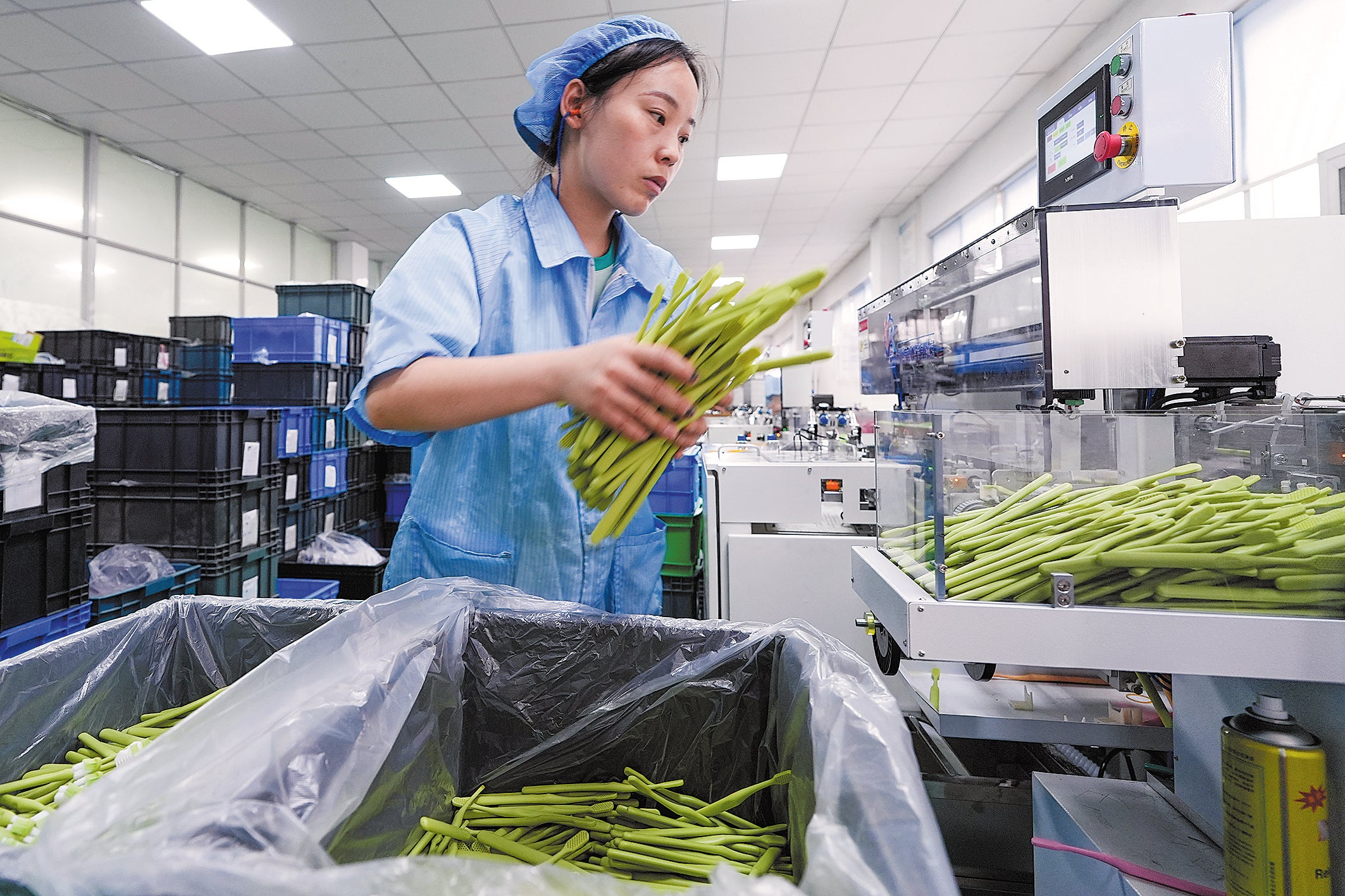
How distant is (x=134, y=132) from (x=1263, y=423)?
6.83 m

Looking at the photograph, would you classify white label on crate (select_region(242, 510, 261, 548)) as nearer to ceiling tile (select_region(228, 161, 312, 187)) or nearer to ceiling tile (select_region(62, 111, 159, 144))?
ceiling tile (select_region(62, 111, 159, 144))

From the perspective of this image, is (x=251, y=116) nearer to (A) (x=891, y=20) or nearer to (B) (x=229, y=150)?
(B) (x=229, y=150)

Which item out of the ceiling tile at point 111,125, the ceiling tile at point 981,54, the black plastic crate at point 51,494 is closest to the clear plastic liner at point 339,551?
the black plastic crate at point 51,494

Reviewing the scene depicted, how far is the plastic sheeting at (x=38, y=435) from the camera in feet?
5.58

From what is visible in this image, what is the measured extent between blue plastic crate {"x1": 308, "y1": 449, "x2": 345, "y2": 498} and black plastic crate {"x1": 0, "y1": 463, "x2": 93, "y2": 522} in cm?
175

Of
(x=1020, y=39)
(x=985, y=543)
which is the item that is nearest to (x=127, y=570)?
(x=985, y=543)

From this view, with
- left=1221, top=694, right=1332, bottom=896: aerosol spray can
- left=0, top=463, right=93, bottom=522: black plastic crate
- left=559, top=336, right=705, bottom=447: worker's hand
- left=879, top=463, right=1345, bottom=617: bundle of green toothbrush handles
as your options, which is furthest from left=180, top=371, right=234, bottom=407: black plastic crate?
left=1221, top=694, right=1332, bottom=896: aerosol spray can

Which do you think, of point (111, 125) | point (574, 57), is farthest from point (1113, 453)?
point (111, 125)

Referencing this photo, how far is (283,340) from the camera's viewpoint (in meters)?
3.88

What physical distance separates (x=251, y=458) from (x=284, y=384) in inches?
46.4

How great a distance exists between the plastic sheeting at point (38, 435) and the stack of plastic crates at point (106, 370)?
2151 mm

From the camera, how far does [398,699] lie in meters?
0.61

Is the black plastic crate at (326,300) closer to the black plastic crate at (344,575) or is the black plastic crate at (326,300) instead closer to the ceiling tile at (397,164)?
the ceiling tile at (397,164)

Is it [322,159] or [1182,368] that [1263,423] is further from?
[322,159]
